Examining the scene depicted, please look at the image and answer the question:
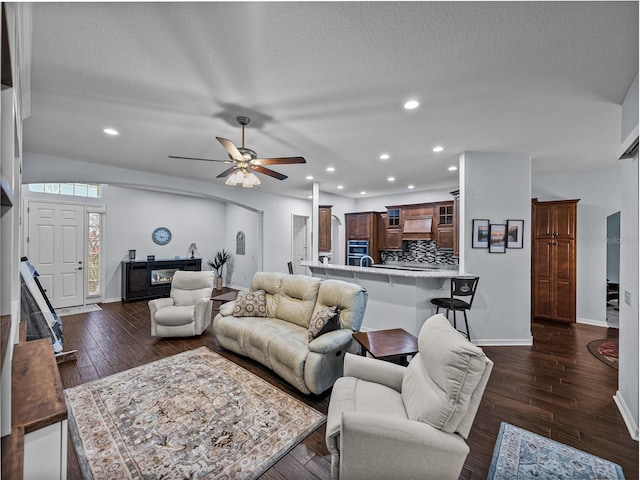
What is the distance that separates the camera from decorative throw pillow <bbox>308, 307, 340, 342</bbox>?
2.78 m

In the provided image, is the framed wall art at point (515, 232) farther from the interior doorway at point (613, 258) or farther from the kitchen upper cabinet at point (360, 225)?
the kitchen upper cabinet at point (360, 225)

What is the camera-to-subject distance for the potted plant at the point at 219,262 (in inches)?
322

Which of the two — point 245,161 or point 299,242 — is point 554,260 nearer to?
point 245,161

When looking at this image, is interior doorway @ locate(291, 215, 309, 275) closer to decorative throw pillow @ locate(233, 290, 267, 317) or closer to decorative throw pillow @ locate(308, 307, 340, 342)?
decorative throw pillow @ locate(233, 290, 267, 317)

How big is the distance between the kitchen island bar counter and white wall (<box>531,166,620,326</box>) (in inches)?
113

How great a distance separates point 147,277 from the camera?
21.7 feet

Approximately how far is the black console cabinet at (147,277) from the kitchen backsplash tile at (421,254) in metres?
5.36

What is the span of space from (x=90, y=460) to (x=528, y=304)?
5.06 meters

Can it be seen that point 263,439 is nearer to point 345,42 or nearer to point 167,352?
point 167,352

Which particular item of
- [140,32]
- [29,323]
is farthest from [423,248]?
[29,323]

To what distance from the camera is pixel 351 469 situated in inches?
56.7

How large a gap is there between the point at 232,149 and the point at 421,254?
18.6ft

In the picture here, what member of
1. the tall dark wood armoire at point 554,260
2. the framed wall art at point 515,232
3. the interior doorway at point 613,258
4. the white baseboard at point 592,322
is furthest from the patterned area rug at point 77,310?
the interior doorway at point 613,258

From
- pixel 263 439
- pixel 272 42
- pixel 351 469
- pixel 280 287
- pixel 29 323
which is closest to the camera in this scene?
pixel 351 469
